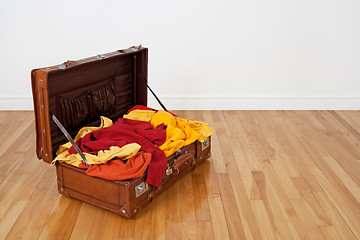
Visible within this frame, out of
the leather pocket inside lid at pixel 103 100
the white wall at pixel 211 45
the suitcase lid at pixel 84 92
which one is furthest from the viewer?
the white wall at pixel 211 45

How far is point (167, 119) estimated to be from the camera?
265cm

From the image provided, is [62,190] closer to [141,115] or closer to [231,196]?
[141,115]

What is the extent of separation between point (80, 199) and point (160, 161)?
0.47m

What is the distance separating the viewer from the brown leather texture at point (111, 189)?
2068 mm

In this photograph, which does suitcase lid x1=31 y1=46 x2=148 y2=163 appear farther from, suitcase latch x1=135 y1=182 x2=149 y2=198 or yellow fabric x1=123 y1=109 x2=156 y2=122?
suitcase latch x1=135 y1=182 x2=149 y2=198

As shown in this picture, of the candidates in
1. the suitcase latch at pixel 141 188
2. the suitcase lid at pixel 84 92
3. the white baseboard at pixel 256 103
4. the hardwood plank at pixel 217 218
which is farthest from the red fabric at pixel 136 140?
the white baseboard at pixel 256 103

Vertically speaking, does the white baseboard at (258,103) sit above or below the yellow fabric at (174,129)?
below

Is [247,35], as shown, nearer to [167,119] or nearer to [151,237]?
[167,119]

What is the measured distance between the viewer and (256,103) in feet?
12.6

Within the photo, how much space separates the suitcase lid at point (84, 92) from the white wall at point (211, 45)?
0.88m

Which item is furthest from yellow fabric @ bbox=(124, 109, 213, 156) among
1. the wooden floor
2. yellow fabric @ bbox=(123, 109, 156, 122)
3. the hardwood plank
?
the hardwood plank

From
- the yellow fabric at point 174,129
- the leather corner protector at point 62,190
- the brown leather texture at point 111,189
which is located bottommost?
the leather corner protector at point 62,190

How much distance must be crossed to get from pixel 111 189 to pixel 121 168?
0.37 feet

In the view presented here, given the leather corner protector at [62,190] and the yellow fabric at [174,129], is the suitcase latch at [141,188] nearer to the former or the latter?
the yellow fabric at [174,129]
